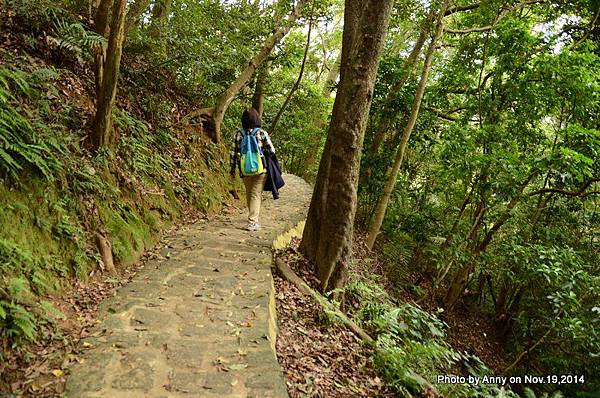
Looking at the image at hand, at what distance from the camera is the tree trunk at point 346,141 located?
5297 millimetres

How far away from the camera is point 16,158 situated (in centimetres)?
399

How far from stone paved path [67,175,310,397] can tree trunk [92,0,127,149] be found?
195 cm

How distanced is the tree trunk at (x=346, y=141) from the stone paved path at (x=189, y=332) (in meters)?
0.96

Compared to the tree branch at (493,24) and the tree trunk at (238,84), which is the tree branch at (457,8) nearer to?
the tree branch at (493,24)

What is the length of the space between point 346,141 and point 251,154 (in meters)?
2.01

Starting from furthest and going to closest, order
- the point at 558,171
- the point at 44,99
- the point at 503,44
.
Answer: the point at 503,44
the point at 558,171
the point at 44,99

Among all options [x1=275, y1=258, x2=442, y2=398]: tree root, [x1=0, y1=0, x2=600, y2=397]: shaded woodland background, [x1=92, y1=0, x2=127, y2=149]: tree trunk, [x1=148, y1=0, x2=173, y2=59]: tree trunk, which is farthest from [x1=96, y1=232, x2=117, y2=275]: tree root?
[x1=148, y1=0, x2=173, y2=59]: tree trunk

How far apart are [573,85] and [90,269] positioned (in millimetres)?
Result: 8846

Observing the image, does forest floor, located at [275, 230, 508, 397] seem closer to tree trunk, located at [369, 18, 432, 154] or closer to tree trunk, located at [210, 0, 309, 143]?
tree trunk, located at [210, 0, 309, 143]

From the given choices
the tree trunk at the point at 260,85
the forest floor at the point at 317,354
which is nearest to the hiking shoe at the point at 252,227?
the forest floor at the point at 317,354

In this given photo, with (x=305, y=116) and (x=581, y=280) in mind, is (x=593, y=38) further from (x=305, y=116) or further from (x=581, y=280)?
A: (x=305, y=116)

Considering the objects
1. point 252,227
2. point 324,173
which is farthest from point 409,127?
point 252,227

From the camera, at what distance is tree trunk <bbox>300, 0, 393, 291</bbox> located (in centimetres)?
530

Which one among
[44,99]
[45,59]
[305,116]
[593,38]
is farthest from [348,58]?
[305,116]
